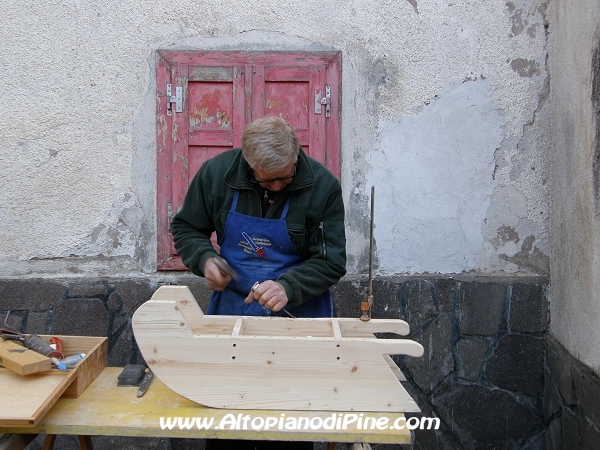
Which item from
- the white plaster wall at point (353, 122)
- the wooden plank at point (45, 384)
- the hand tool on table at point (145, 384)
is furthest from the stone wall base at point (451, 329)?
the hand tool on table at point (145, 384)

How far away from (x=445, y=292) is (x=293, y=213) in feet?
5.12

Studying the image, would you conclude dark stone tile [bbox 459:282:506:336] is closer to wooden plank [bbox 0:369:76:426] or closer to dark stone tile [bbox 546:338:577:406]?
dark stone tile [bbox 546:338:577:406]

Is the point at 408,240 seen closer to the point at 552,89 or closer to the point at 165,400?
the point at 552,89

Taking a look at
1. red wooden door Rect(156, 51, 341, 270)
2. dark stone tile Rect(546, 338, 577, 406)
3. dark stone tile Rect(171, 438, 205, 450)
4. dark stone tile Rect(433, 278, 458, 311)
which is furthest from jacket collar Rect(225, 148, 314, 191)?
dark stone tile Rect(171, 438, 205, 450)

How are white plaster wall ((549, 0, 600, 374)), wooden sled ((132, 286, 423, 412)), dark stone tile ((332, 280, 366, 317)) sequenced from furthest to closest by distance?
1. dark stone tile ((332, 280, 366, 317))
2. white plaster wall ((549, 0, 600, 374))
3. wooden sled ((132, 286, 423, 412))

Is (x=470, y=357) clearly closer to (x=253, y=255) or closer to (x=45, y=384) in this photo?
(x=253, y=255)

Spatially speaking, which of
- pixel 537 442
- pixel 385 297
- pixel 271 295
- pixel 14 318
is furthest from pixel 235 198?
pixel 537 442

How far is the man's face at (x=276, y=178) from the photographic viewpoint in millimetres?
2604

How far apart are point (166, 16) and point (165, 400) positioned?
2507 mm

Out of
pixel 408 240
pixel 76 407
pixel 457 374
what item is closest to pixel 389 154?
pixel 408 240

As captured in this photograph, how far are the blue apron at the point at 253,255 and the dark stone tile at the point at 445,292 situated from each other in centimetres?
132

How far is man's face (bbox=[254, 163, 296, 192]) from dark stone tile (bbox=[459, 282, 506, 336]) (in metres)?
1.70

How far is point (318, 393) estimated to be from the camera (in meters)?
2.26

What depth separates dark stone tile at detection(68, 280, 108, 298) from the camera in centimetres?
387
